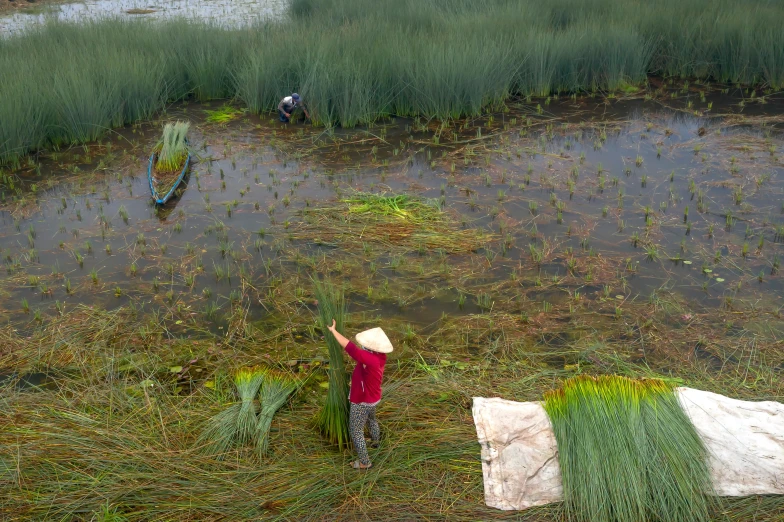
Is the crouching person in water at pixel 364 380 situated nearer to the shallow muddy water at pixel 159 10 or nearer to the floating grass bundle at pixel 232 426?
the floating grass bundle at pixel 232 426

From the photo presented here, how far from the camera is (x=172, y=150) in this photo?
734 cm

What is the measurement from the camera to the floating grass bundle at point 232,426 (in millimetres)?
3516

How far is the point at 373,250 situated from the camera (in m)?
5.79

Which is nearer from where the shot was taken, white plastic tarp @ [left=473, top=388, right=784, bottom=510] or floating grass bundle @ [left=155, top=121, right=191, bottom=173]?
white plastic tarp @ [left=473, top=388, right=784, bottom=510]

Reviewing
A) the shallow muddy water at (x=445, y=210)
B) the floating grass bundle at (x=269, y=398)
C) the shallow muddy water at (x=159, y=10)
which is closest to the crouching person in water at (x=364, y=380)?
the floating grass bundle at (x=269, y=398)

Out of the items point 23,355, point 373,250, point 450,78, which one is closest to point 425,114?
point 450,78

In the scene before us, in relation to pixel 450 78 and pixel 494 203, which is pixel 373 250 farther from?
pixel 450 78

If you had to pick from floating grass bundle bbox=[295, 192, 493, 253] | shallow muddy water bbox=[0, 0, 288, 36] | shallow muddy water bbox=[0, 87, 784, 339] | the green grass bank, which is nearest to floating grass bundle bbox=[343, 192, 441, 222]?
floating grass bundle bbox=[295, 192, 493, 253]

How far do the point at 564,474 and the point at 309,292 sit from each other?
2517 mm

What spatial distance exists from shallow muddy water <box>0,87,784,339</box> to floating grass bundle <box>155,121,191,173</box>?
0.21m

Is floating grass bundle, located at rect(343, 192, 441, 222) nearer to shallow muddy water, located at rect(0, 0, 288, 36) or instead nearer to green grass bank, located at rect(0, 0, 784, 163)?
green grass bank, located at rect(0, 0, 784, 163)

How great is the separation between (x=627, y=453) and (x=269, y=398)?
1.85 m

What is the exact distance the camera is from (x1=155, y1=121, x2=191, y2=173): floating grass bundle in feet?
23.8

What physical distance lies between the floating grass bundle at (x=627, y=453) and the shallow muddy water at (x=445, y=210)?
1354 millimetres
